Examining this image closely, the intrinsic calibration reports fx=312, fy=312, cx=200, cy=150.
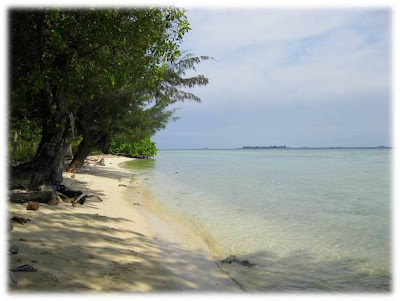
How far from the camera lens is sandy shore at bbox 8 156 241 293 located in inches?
187

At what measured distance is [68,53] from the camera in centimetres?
973

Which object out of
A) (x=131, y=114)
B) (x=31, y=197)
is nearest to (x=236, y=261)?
(x=31, y=197)

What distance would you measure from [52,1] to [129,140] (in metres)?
16.0

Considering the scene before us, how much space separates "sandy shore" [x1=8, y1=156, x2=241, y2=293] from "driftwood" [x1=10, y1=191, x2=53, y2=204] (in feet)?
1.24

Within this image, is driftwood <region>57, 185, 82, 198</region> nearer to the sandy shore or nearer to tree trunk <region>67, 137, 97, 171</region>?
the sandy shore

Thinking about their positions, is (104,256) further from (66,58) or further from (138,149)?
(138,149)

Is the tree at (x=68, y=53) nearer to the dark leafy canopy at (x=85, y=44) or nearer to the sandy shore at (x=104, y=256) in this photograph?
the dark leafy canopy at (x=85, y=44)

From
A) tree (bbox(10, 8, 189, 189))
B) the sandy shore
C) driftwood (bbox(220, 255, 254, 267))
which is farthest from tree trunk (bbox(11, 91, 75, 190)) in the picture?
driftwood (bbox(220, 255, 254, 267))

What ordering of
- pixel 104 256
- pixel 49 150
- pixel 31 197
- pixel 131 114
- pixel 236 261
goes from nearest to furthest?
1. pixel 104 256
2. pixel 236 261
3. pixel 31 197
4. pixel 49 150
5. pixel 131 114

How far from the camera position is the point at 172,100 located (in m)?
24.4

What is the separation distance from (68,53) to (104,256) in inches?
264

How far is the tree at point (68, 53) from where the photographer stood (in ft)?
28.6

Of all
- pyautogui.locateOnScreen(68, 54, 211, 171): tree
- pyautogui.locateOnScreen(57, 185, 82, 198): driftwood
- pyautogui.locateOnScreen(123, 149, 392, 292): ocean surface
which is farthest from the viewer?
pyautogui.locateOnScreen(68, 54, 211, 171): tree
